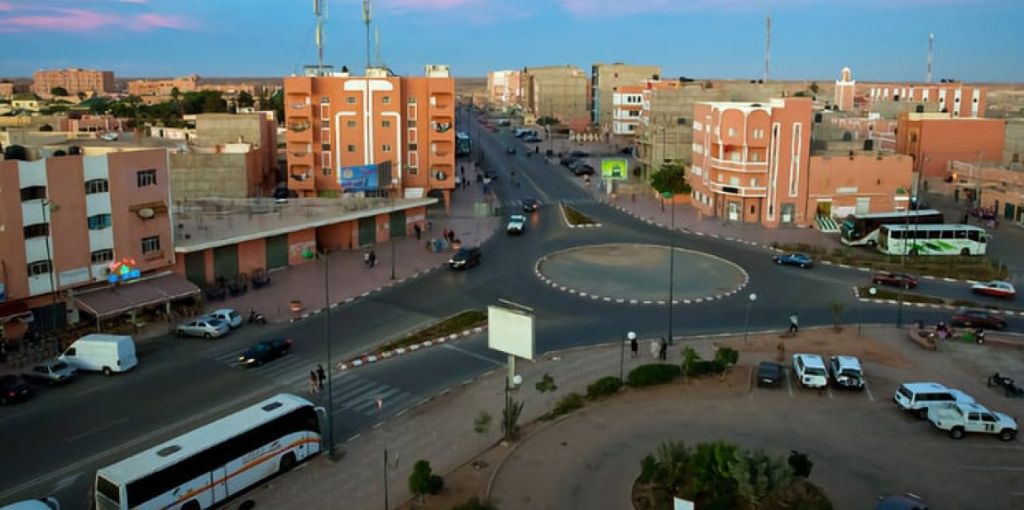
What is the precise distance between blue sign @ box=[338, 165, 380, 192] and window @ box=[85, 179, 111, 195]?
20548mm

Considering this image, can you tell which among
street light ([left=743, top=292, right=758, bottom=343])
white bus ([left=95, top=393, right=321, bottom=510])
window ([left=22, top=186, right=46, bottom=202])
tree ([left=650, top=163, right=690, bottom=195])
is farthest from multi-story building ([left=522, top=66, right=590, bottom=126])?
white bus ([left=95, top=393, right=321, bottom=510])

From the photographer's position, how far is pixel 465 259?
4441 centimetres

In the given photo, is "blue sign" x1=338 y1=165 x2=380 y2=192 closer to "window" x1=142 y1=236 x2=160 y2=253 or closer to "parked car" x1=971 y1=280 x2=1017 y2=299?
"window" x1=142 y1=236 x2=160 y2=253

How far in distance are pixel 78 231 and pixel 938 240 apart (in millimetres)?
43426

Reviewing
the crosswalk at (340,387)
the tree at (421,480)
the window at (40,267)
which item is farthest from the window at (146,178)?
the tree at (421,480)

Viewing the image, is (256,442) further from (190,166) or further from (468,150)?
(468,150)

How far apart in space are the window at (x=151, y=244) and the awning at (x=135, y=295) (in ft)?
4.15

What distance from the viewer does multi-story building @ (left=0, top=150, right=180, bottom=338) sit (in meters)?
30.7

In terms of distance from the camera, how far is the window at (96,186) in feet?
109

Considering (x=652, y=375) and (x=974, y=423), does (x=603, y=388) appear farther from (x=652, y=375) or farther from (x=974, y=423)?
(x=974, y=423)

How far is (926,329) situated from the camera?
3362cm

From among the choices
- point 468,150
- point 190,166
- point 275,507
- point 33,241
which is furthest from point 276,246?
point 468,150

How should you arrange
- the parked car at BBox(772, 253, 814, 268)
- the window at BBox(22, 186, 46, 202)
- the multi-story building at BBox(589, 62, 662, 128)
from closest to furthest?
the window at BBox(22, 186, 46, 202) → the parked car at BBox(772, 253, 814, 268) → the multi-story building at BBox(589, 62, 662, 128)

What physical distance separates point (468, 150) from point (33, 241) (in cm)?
7712
